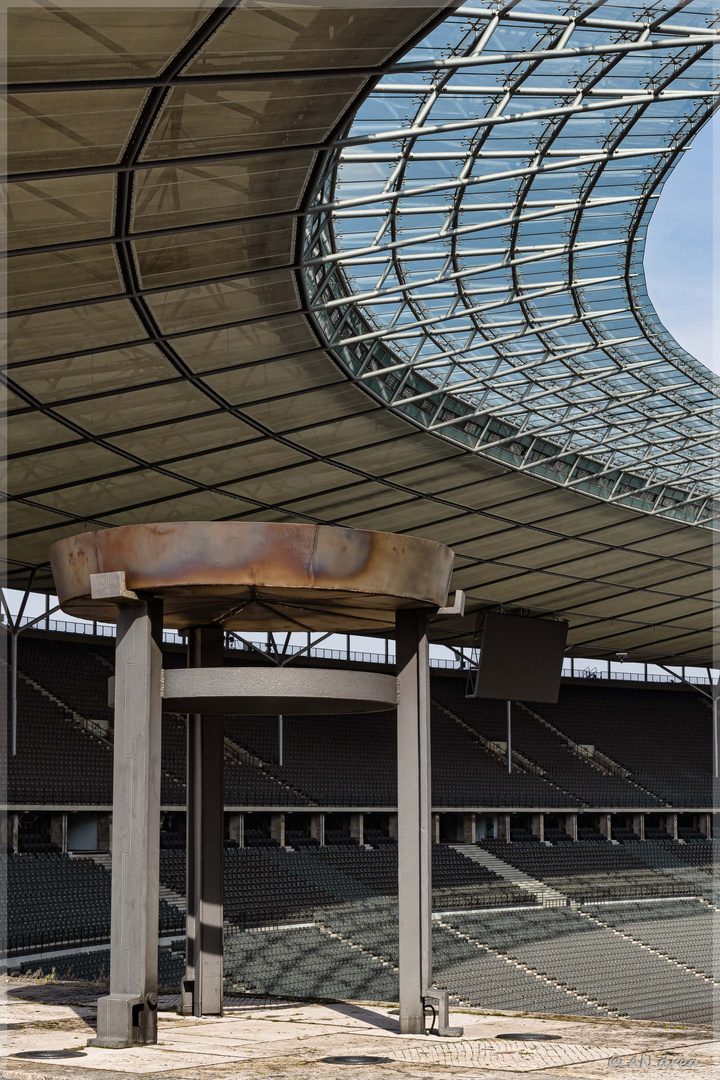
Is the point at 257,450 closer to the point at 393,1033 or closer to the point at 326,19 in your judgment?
the point at 326,19

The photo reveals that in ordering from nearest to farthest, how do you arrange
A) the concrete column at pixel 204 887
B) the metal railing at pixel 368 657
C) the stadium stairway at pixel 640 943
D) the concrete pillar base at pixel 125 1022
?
the concrete pillar base at pixel 125 1022
the concrete column at pixel 204 887
the stadium stairway at pixel 640 943
the metal railing at pixel 368 657

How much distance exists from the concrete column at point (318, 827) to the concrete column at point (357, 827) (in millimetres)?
2208

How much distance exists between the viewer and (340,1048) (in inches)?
589

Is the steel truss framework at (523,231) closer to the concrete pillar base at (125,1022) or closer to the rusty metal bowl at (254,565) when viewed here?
the rusty metal bowl at (254,565)

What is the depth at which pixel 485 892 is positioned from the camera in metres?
54.9

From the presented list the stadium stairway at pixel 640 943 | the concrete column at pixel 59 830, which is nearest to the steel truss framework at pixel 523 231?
the stadium stairway at pixel 640 943

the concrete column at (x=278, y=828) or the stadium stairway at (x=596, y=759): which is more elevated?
the stadium stairway at (x=596, y=759)

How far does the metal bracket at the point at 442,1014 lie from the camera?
1594 cm

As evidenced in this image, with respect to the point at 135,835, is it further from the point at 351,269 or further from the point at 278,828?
the point at 278,828

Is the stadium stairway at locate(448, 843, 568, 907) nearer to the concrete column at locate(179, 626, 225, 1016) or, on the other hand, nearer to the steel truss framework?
the steel truss framework

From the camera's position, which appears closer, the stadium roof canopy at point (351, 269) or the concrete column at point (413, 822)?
the concrete column at point (413, 822)

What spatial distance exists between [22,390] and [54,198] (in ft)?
32.7

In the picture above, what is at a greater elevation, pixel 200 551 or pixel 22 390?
pixel 22 390

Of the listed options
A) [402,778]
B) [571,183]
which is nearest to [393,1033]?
[402,778]
